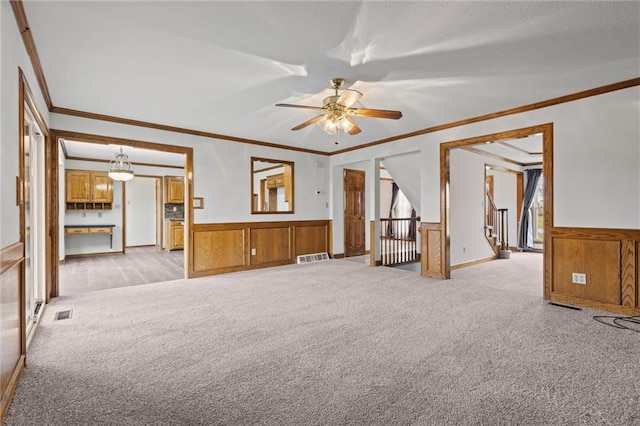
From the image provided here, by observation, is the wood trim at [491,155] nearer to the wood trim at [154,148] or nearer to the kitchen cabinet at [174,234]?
the wood trim at [154,148]

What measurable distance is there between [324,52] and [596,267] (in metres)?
3.74

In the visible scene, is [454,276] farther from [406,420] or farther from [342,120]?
[406,420]

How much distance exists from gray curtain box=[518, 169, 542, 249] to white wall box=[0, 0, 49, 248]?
969 centimetres

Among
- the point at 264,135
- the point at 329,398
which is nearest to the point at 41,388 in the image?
the point at 329,398

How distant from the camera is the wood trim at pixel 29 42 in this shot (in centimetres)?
203

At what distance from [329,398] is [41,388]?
1.79m

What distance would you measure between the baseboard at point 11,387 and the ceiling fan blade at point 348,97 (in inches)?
125

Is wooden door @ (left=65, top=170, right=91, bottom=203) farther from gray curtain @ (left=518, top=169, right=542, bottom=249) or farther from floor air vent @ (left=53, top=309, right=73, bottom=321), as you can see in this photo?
gray curtain @ (left=518, top=169, right=542, bottom=249)

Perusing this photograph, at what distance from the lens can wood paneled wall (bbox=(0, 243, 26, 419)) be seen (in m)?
1.73

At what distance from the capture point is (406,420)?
164 cm

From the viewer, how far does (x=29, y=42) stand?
7.97 ft

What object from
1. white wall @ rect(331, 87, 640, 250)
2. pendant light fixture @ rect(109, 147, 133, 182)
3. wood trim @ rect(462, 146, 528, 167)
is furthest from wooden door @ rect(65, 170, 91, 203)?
white wall @ rect(331, 87, 640, 250)

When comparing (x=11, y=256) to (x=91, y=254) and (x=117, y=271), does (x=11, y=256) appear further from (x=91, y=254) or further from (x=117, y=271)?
(x=91, y=254)

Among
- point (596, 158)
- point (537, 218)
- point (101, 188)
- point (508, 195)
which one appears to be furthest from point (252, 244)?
point (537, 218)
